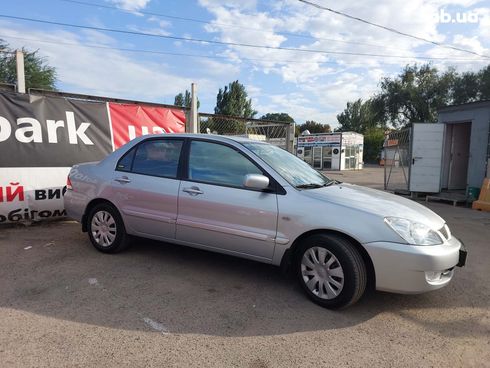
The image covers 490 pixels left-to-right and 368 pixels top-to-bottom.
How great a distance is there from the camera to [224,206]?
4047mm

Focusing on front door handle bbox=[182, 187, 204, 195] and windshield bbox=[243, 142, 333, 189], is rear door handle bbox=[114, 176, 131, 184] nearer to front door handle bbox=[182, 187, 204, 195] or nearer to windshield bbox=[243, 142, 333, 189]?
front door handle bbox=[182, 187, 204, 195]

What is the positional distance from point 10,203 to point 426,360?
20.3ft

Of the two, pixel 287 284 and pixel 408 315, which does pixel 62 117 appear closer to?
pixel 287 284

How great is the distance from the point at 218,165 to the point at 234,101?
178 feet

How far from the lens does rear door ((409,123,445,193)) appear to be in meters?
12.2

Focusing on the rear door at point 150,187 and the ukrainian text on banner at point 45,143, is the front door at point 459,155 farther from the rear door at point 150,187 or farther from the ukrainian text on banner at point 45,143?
the rear door at point 150,187

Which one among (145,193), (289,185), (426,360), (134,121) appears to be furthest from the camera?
(134,121)

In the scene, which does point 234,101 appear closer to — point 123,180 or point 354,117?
point 354,117

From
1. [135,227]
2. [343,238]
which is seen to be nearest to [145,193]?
[135,227]

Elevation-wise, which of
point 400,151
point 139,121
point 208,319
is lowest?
point 208,319

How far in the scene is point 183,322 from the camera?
329cm

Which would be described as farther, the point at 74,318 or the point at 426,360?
the point at 74,318

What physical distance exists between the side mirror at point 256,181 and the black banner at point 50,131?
4.37 metres

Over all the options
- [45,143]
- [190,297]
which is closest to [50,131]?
[45,143]
